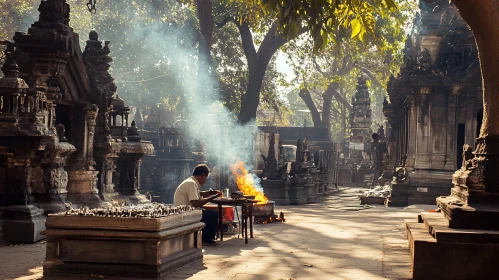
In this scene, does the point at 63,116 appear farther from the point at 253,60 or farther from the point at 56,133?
the point at 253,60

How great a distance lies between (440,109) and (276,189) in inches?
244

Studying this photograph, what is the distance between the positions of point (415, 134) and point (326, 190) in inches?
439

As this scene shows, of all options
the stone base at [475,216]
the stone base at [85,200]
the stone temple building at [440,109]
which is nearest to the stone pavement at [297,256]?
the stone base at [475,216]

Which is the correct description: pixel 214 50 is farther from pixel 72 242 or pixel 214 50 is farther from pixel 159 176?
pixel 72 242

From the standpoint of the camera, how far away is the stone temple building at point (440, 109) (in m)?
24.5

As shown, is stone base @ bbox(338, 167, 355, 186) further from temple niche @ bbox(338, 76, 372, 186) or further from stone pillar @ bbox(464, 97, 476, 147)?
stone pillar @ bbox(464, 97, 476, 147)

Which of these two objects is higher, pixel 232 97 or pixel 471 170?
pixel 232 97

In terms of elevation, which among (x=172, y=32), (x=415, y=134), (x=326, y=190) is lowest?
(x=326, y=190)

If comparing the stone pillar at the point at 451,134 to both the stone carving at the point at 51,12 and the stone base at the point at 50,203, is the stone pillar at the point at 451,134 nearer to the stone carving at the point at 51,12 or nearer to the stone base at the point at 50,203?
the stone carving at the point at 51,12

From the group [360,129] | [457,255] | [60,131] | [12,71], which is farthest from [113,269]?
[360,129]

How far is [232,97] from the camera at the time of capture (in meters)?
41.2

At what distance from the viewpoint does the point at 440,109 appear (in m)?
25.1

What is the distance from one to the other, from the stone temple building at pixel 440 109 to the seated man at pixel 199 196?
12.9 m

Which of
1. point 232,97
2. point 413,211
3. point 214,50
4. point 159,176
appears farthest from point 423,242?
point 214,50
